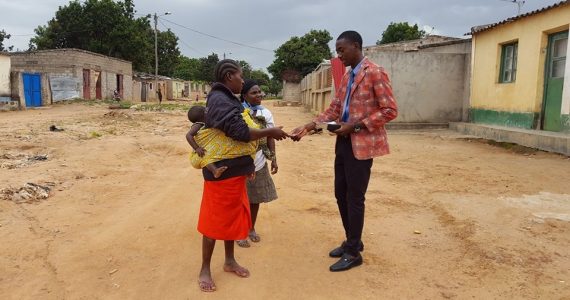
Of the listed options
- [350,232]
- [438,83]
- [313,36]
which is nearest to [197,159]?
[350,232]

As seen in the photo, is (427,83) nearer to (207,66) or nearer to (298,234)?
(298,234)

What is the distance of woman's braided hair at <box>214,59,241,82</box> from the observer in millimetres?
2867

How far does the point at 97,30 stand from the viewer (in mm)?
36656

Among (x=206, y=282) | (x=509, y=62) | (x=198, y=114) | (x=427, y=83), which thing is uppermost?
(x=509, y=62)

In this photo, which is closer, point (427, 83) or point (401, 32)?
point (427, 83)

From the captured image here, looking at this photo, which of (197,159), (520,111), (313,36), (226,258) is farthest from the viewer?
(313,36)

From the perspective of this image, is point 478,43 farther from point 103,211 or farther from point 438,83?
point 103,211

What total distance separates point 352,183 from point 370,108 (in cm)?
56

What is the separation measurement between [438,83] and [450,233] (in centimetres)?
1017

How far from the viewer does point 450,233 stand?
406cm

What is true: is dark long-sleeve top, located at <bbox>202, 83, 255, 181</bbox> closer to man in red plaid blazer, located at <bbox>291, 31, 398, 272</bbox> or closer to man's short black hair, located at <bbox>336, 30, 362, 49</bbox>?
man in red plaid blazer, located at <bbox>291, 31, 398, 272</bbox>

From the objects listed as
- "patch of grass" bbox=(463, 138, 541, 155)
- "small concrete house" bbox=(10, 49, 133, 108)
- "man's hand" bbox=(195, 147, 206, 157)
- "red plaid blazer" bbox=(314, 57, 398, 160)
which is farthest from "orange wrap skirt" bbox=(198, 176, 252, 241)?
"small concrete house" bbox=(10, 49, 133, 108)

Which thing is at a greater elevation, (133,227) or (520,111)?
(520,111)

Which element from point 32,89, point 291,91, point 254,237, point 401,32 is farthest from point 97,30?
point 254,237
